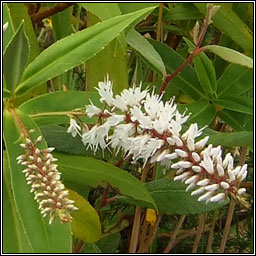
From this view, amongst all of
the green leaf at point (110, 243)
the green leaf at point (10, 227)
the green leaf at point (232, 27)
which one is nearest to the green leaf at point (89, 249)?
the green leaf at point (110, 243)

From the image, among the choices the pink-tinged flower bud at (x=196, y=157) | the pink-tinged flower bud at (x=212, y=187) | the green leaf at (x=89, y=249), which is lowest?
the green leaf at (x=89, y=249)

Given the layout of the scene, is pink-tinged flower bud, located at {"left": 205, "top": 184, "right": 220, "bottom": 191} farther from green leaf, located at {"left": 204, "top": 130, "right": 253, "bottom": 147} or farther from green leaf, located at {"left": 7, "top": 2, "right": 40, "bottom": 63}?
green leaf, located at {"left": 7, "top": 2, "right": 40, "bottom": 63}

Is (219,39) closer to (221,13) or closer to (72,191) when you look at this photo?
(221,13)

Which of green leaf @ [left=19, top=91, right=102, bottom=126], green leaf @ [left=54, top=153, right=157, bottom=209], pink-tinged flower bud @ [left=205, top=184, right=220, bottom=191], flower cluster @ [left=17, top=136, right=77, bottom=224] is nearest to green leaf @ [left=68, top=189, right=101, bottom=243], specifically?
green leaf @ [left=54, top=153, right=157, bottom=209]

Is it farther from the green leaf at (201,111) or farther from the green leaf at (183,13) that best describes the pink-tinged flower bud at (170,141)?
the green leaf at (183,13)

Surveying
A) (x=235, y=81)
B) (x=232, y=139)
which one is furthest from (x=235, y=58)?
(x=235, y=81)

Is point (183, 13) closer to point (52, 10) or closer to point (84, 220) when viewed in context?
point (52, 10)
